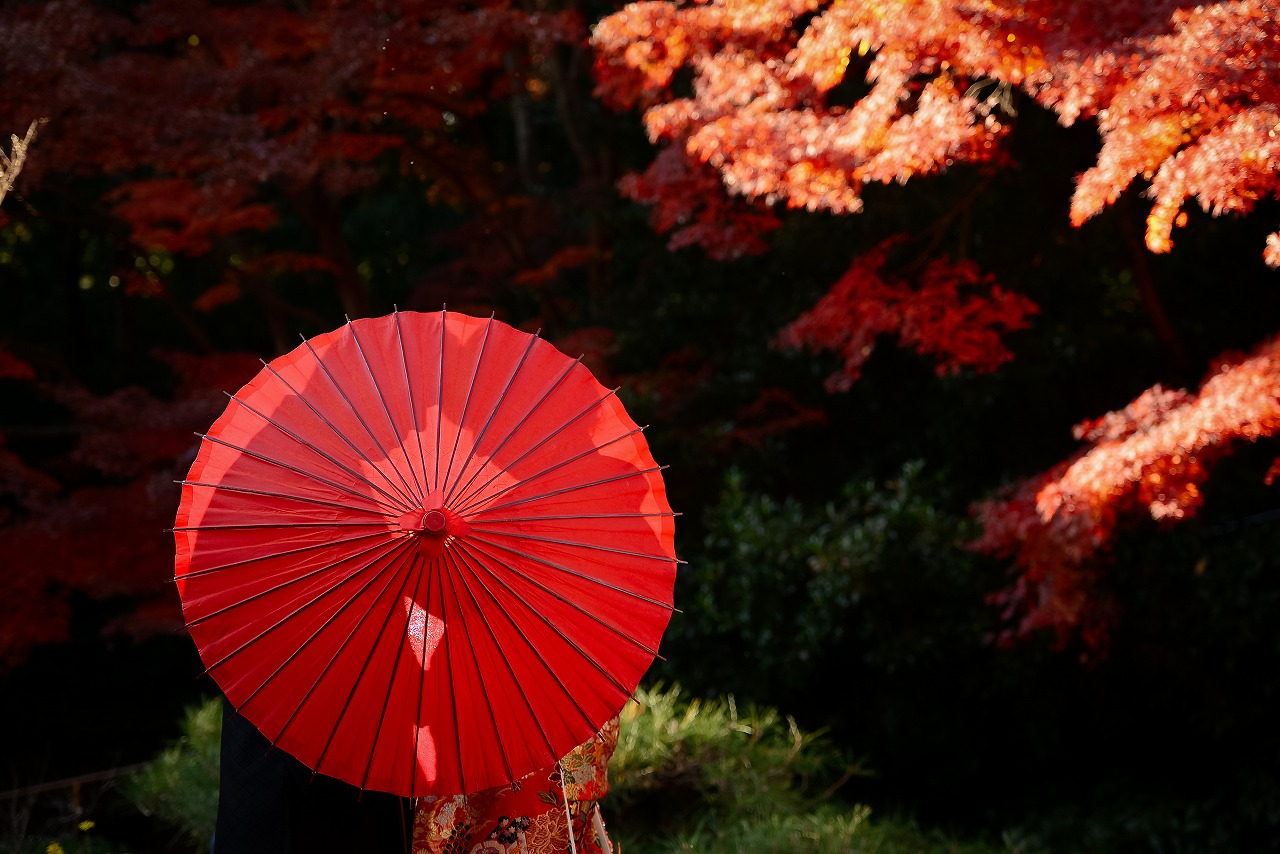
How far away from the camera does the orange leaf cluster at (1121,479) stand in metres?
3.90

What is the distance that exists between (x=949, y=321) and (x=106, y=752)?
267 inches

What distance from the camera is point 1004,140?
258 inches

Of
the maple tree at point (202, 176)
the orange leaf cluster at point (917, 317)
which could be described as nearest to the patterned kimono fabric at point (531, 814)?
the orange leaf cluster at point (917, 317)

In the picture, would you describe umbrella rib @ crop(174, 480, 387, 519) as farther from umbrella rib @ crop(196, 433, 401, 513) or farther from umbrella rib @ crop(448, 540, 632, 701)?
umbrella rib @ crop(448, 540, 632, 701)

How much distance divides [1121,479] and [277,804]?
3209 millimetres

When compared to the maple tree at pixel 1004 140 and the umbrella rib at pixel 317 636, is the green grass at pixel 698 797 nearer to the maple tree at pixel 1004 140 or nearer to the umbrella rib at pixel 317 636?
the maple tree at pixel 1004 140

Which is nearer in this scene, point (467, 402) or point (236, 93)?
point (467, 402)

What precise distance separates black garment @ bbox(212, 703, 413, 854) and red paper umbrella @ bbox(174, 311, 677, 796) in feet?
1.09

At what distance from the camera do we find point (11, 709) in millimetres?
8227

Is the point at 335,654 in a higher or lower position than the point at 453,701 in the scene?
higher

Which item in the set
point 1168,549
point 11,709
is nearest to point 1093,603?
point 1168,549

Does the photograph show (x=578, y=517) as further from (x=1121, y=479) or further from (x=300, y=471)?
(x=1121, y=479)

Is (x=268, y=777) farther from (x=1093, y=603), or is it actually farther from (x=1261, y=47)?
(x=1093, y=603)

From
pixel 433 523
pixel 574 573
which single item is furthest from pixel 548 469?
pixel 433 523
